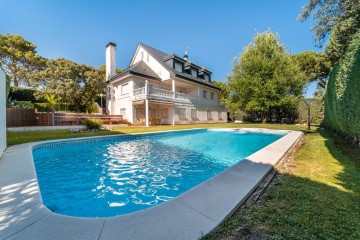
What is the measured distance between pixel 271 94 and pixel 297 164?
18.7 m

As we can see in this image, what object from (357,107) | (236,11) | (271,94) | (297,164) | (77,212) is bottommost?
(77,212)

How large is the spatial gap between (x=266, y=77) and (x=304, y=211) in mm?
22721

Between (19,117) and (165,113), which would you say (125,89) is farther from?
(19,117)

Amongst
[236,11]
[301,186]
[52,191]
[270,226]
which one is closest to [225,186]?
[270,226]

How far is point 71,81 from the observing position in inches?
812

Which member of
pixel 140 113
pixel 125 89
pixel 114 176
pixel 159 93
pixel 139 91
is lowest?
pixel 114 176

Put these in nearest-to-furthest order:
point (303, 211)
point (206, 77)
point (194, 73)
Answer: point (303, 211), point (194, 73), point (206, 77)

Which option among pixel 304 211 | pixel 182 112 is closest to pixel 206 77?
pixel 182 112

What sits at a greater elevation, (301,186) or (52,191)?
(301,186)

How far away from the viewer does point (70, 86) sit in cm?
2055

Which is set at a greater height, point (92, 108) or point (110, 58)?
point (110, 58)

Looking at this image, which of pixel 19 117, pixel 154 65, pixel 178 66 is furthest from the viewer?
pixel 178 66

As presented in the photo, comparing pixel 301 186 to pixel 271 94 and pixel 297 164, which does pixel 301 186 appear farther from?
pixel 271 94

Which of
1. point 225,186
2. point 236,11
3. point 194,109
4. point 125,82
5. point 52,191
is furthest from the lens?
point 194,109
